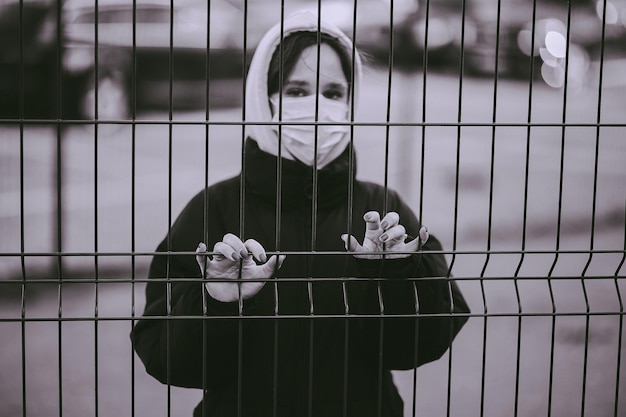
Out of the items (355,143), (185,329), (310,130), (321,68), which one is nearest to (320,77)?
(321,68)

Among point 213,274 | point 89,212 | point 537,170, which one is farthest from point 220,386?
point 537,170

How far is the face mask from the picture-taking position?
79.4 inches

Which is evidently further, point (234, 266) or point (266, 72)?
point (266, 72)

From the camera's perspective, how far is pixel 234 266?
1.57 metres

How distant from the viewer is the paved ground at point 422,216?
8.58 ft

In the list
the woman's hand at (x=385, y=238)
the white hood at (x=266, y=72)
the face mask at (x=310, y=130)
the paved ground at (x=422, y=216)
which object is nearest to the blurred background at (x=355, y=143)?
the paved ground at (x=422, y=216)

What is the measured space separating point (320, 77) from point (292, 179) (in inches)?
11.0

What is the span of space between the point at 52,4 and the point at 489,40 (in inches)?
58.1

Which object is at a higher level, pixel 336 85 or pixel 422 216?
pixel 336 85

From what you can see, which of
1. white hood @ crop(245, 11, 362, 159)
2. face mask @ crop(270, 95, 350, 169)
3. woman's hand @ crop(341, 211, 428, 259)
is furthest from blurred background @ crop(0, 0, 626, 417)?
woman's hand @ crop(341, 211, 428, 259)

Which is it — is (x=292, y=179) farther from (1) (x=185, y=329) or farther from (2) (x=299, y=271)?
(1) (x=185, y=329)

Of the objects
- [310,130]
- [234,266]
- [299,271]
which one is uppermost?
[310,130]

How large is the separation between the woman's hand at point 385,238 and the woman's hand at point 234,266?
0.16m

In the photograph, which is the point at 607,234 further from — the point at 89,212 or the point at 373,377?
the point at 89,212
